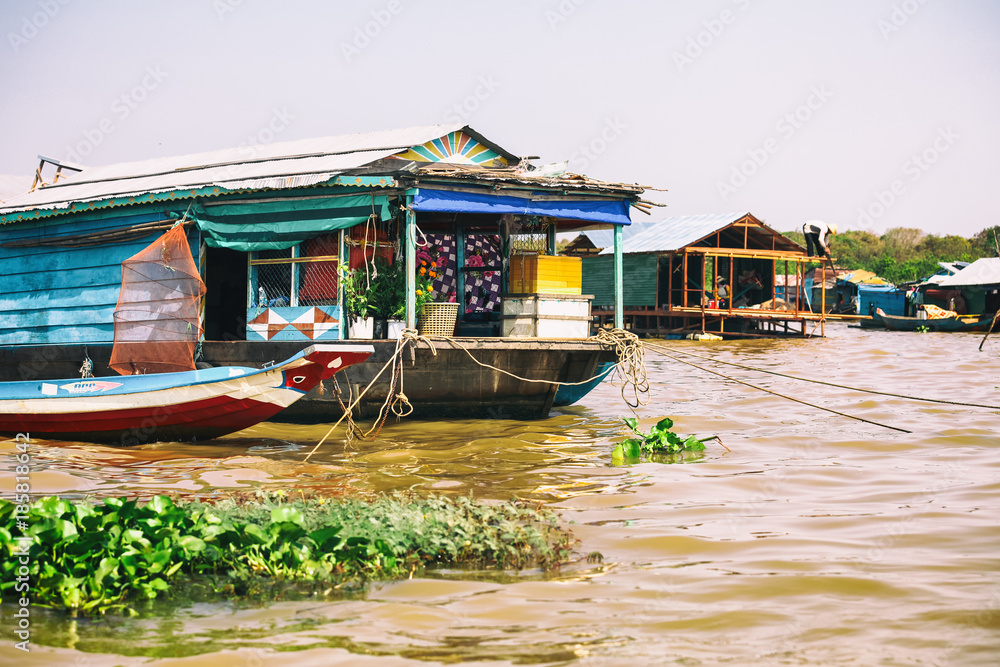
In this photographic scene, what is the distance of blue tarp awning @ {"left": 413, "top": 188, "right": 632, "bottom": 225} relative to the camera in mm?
9406

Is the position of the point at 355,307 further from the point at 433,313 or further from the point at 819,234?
the point at 819,234

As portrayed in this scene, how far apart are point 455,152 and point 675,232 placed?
1955 centimetres

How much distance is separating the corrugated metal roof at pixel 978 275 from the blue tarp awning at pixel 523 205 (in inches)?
1184

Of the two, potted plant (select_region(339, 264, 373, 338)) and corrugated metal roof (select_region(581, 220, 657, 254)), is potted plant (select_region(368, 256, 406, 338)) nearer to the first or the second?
potted plant (select_region(339, 264, 373, 338))

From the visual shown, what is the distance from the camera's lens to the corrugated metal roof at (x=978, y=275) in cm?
3472

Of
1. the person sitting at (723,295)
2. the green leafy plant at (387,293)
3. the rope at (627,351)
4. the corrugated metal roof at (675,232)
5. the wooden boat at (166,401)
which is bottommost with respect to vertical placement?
the wooden boat at (166,401)

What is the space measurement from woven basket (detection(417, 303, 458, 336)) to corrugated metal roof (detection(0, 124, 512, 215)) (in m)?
1.89

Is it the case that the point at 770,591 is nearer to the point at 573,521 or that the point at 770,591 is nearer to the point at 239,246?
the point at 573,521

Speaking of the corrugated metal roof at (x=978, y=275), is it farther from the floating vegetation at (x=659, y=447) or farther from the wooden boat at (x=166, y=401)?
the wooden boat at (x=166, y=401)

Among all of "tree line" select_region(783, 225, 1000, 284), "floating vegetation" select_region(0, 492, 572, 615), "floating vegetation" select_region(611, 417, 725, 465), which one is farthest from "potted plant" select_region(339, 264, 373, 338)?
"tree line" select_region(783, 225, 1000, 284)

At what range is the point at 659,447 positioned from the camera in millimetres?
8391

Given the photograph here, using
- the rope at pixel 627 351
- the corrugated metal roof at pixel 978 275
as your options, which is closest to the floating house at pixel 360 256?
the rope at pixel 627 351

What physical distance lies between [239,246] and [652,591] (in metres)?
7.53

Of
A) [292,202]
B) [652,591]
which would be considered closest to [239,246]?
[292,202]
